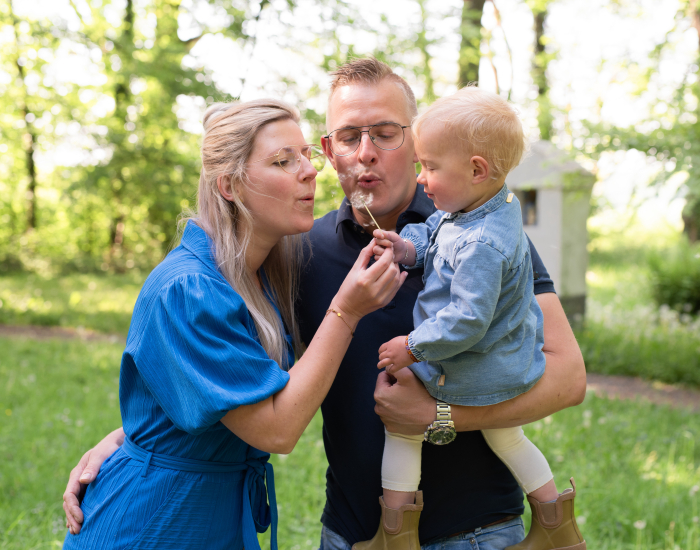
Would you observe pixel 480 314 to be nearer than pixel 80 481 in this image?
Yes

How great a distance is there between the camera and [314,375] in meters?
1.52

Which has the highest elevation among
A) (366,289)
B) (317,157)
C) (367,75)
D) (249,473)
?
(367,75)

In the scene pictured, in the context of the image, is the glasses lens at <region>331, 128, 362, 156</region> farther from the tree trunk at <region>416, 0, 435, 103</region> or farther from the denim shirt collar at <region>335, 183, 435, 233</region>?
the tree trunk at <region>416, 0, 435, 103</region>

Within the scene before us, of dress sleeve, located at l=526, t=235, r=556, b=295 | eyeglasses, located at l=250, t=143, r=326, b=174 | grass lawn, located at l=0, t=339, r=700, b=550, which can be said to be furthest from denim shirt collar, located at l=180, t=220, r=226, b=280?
grass lawn, located at l=0, t=339, r=700, b=550

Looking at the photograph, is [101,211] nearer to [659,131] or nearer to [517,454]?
[659,131]

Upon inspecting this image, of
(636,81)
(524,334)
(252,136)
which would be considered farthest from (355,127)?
(636,81)

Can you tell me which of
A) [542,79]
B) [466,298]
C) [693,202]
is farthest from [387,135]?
[542,79]

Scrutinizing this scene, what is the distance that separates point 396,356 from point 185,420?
0.60 meters

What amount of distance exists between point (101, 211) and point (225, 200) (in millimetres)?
20032

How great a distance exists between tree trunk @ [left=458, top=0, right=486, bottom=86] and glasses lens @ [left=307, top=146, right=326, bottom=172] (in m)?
7.49

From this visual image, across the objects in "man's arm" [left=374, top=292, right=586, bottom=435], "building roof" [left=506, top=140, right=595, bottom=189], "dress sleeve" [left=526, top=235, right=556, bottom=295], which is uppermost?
"dress sleeve" [left=526, top=235, right=556, bottom=295]

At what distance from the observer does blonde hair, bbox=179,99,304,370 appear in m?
1.69

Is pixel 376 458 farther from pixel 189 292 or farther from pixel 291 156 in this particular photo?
pixel 291 156

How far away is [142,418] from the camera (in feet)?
5.53
